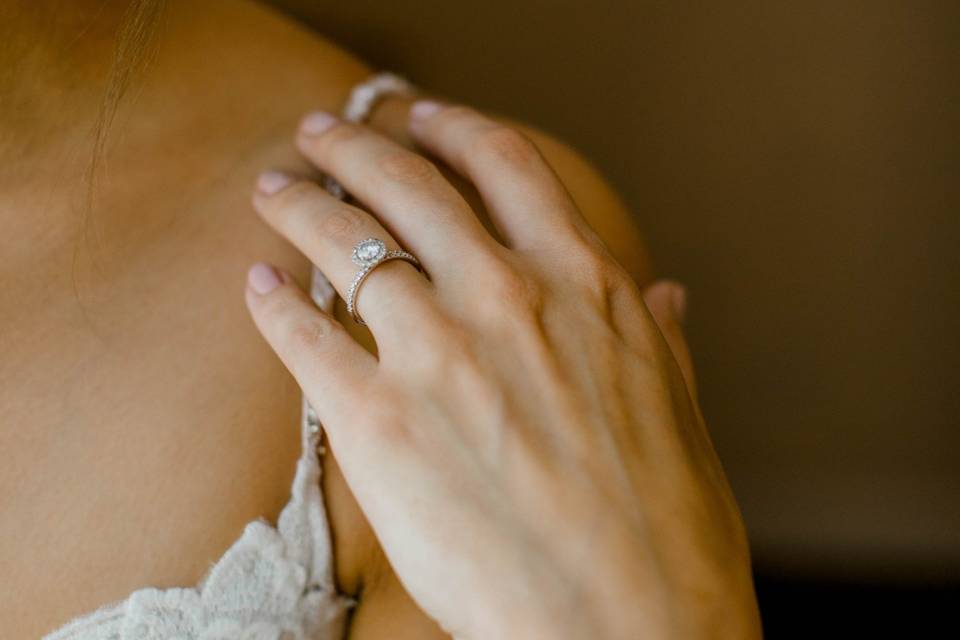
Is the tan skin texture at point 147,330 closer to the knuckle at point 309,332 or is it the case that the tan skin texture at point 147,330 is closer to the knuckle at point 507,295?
the knuckle at point 309,332

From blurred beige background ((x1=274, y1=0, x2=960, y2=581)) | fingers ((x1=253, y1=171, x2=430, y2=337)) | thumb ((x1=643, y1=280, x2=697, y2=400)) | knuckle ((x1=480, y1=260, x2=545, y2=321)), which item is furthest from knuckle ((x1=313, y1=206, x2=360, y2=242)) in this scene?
blurred beige background ((x1=274, y1=0, x2=960, y2=581))

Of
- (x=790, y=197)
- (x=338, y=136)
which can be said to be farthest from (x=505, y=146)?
(x=790, y=197)

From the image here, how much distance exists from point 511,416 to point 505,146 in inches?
9.2

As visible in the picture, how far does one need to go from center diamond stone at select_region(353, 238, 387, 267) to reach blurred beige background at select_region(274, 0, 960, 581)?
1128mm

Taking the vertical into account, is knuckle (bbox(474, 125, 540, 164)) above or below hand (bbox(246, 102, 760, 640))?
above

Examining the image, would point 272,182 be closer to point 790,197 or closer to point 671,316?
point 671,316

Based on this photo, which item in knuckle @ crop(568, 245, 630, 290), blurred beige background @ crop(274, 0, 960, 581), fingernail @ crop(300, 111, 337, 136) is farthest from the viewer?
blurred beige background @ crop(274, 0, 960, 581)

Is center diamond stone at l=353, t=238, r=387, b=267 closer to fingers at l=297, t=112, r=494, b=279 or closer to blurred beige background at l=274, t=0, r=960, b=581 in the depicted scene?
fingers at l=297, t=112, r=494, b=279

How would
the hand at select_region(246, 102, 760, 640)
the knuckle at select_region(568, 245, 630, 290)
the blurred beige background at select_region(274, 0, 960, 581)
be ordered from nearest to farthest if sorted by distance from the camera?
the hand at select_region(246, 102, 760, 640), the knuckle at select_region(568, 245, 630, 290), the blurred beige background at select_region(274, 0, 960, 581)

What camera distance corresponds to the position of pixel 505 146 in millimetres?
680

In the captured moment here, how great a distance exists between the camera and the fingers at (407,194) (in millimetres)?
613

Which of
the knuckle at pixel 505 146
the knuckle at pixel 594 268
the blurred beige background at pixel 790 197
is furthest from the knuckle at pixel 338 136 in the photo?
the blurred beige background at pixel 790 197

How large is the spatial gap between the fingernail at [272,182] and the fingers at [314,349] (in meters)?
0.10

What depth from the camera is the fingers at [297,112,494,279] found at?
0.61 meters
